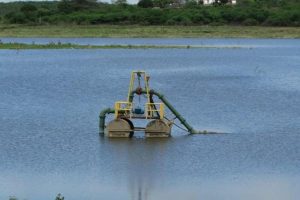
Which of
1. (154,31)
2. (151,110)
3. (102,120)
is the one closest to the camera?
(151,110)

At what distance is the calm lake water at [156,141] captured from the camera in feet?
91.6

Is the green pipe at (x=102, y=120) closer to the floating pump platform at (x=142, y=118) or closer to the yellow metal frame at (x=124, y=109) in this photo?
the floating pump platform at (x=142, y=118)

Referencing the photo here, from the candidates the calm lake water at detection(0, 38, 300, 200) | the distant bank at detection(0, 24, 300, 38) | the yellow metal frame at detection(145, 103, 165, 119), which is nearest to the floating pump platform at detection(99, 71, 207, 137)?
the yellow metal frame at detection(145, 103, 165, 119)

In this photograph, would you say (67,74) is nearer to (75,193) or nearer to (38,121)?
(38,121)

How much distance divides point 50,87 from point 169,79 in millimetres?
9163

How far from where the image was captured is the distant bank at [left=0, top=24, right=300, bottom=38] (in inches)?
4924

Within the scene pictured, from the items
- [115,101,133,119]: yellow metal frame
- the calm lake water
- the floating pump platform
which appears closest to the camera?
the calm lake water

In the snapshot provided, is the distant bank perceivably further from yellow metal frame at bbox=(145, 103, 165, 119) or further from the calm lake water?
yellow metal frame at bbox=(145, 103, 165, 119)

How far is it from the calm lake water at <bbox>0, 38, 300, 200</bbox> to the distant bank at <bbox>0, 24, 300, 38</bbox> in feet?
170

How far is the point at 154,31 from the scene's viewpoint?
417 feet

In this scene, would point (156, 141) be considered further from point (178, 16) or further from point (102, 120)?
point (178, 16)

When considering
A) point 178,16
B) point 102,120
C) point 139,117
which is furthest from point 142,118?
point 178,16

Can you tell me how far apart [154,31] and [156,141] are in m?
91.9

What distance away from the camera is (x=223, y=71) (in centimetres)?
7206
